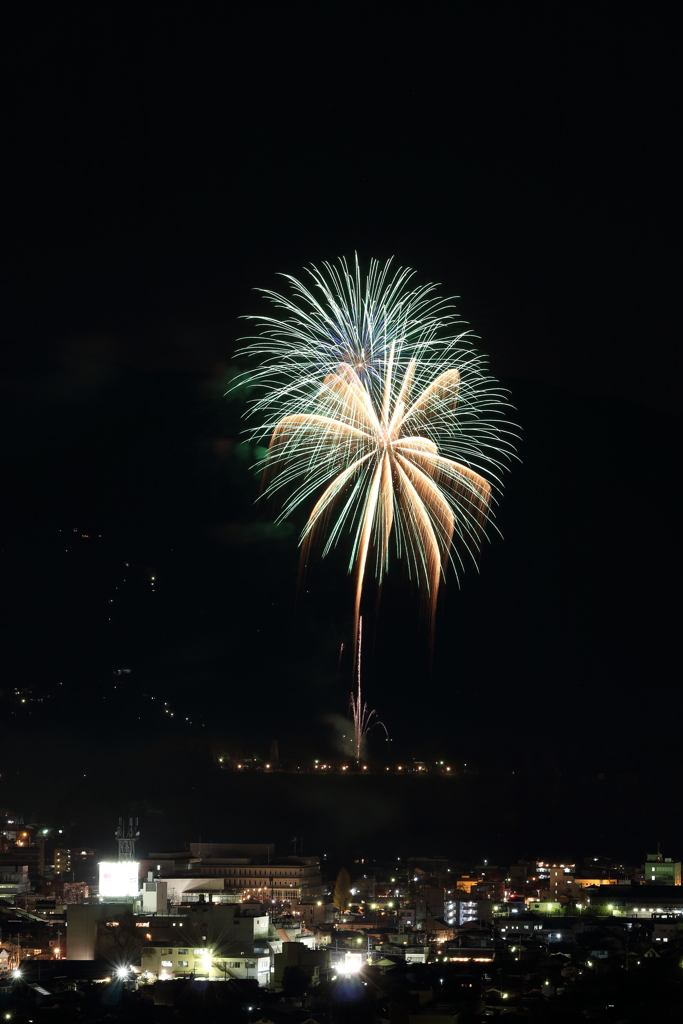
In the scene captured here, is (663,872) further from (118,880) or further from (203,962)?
(203,962)

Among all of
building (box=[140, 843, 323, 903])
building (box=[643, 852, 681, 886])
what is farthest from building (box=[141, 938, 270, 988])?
building (box=[643, 852, 681, 886])

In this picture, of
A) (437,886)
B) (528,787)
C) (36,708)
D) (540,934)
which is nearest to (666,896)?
(437,886)

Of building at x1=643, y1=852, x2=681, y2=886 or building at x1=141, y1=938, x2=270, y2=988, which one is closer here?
building at x1=141, y1=938, x2=270, y2=988

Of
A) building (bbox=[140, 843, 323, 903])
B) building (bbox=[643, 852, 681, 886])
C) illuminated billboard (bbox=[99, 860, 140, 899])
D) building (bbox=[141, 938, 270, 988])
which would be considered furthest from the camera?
Answer: building (bbox=[643, 852, 681, 886])

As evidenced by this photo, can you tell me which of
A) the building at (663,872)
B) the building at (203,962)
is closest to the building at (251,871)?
the building at (663,872)

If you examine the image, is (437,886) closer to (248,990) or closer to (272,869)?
(272,869)

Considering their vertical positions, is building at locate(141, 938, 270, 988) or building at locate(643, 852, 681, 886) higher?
building at locate(643, 852, 681, 886)

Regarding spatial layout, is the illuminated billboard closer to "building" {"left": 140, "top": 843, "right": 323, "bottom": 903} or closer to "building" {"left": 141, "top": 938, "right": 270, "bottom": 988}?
"building" {"left": 140, "top": 843, "right": 323, "bottom": 903}

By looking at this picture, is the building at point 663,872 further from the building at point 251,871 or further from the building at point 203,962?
the building at point 203,962
